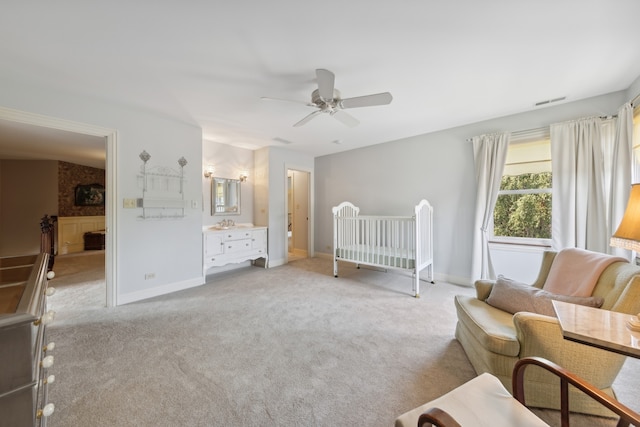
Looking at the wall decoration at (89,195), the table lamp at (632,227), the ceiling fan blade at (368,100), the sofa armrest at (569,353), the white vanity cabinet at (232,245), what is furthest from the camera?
the wall decoration at (89,195)

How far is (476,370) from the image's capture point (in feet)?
5.62

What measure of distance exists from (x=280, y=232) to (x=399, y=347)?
3.39 m

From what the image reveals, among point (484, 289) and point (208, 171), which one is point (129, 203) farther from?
point (484, 289)

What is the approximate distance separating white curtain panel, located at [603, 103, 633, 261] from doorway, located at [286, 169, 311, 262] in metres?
4.58

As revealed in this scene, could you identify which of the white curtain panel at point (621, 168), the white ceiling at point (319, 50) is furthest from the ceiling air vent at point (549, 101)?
the white curtain panel at point (621, 168)

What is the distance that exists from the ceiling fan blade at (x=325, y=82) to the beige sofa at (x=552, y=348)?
2.07 m

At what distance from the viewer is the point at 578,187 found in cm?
280

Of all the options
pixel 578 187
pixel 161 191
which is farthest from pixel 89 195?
pixel 578 187

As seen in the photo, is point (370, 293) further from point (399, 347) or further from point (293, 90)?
point (293, 90)

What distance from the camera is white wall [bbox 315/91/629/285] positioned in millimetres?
3143

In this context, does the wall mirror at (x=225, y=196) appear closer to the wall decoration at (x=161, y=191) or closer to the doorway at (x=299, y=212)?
the wall decoration at (x=161, y=191)

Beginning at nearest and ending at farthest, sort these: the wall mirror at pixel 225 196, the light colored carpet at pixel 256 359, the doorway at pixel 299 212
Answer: the light colored carpet at pixel 256 359
the wall mirror at pixel 225 196
the doorway at pixel 299 212

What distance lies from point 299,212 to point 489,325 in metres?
4.80

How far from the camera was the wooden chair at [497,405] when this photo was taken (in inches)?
33.4
